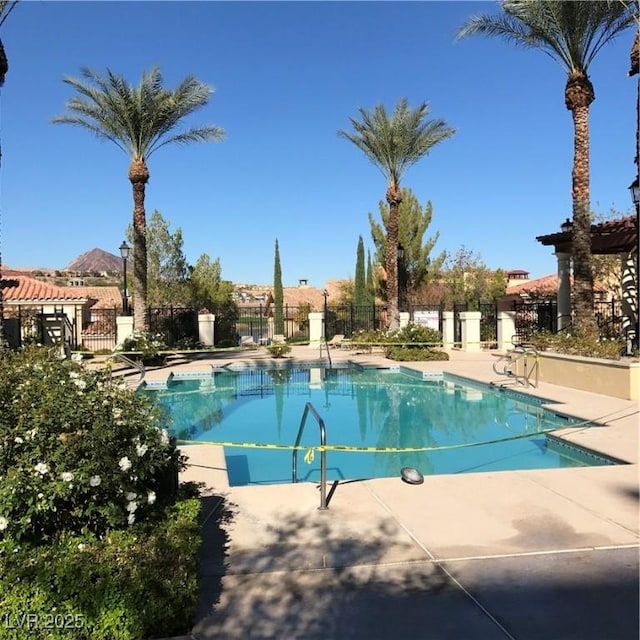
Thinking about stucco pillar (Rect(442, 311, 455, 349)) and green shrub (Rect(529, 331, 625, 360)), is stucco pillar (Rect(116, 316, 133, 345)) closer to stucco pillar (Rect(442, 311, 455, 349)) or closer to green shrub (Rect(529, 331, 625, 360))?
stucco pillar (Rect(442, 311, 455, 349))

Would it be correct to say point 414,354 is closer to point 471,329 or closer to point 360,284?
point 471,329

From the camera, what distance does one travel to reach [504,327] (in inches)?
898

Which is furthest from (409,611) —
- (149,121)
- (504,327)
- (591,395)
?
(504,327)

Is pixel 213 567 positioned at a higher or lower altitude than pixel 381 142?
lower

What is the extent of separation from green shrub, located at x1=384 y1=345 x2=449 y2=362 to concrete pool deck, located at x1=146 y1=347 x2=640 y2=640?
13242 millimetres

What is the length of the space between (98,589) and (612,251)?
18.8 meters

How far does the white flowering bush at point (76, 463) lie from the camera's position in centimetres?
311

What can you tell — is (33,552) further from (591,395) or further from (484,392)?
(484,392)

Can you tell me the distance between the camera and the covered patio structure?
55.5ft

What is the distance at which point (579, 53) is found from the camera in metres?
15.0

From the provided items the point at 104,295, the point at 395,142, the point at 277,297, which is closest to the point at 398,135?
the point at 395,142

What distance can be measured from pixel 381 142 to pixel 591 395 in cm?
1623

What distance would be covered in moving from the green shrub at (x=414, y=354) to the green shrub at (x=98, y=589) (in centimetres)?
1699

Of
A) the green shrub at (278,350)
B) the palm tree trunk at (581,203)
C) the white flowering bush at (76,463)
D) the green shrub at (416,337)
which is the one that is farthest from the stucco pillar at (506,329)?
the white flowering bush at (76,463)
